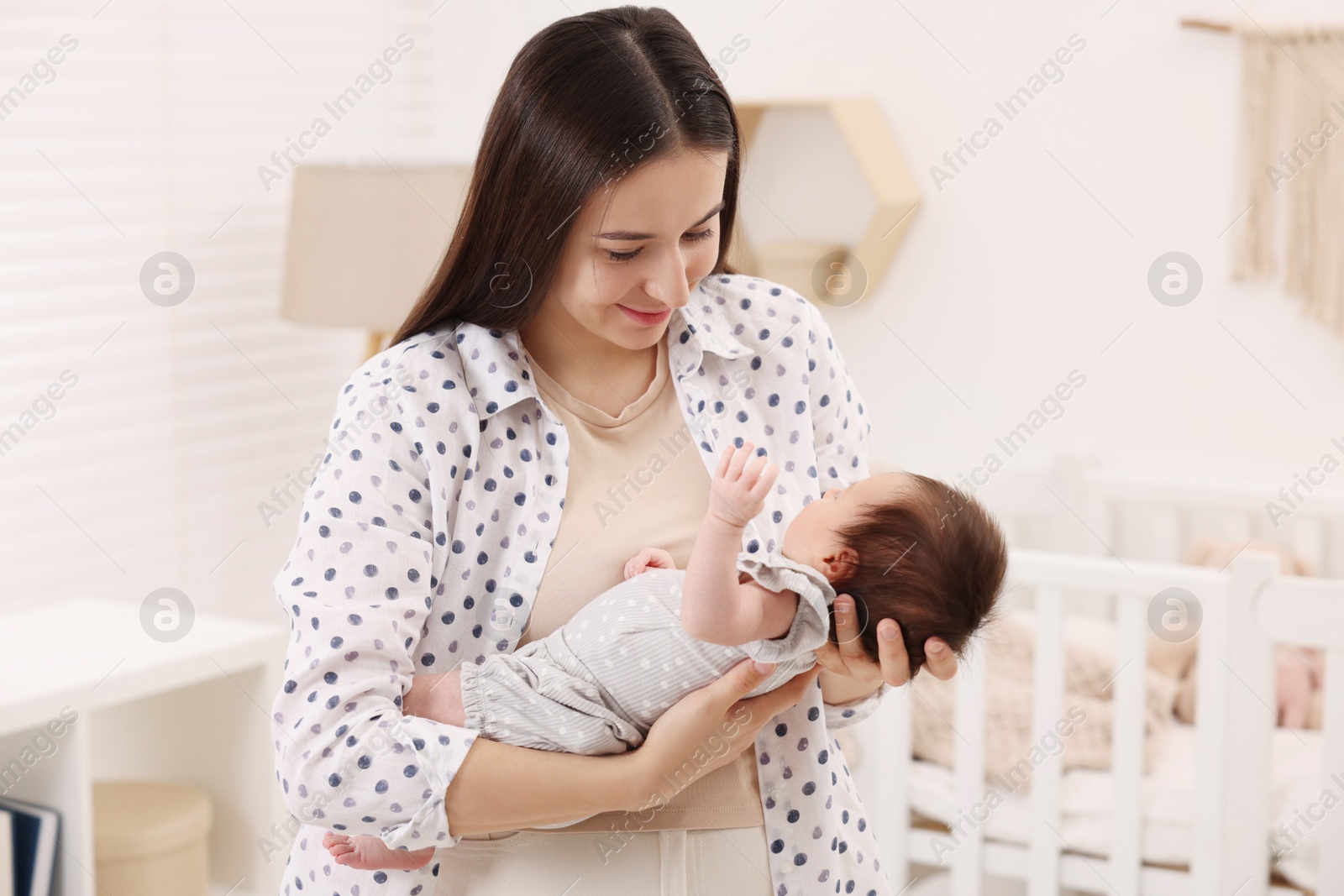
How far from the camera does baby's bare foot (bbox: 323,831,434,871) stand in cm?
100

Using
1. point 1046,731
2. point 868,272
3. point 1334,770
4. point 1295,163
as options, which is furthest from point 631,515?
point 1295,163

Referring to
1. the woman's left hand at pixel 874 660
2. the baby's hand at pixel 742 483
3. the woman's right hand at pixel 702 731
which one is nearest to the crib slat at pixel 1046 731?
the woman's left hand at pixel 874 660

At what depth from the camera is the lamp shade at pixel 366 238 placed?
2.13 metres

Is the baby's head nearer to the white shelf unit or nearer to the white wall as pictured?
the white shelf unit

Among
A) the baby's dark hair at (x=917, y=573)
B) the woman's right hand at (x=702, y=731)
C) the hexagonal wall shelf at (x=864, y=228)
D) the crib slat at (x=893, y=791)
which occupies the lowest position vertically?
the crib slat at (x=893, y=791)

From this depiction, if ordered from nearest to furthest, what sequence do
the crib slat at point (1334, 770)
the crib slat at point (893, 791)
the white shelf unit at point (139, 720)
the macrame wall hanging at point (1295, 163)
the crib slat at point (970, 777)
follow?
the white shelf unit at point (139, 720), the crib slat at point (1334, 770), the crib slat at point (970, 777), the crib slat at point (893, 791), the macrame wall hanging at point (1295, 163)

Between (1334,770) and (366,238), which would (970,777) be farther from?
(366,238)

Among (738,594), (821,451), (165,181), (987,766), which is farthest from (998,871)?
(165,181)

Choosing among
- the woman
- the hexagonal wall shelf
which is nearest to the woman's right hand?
the woman

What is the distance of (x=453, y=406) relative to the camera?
103 centimetres

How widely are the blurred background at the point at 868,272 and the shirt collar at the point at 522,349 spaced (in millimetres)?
1065

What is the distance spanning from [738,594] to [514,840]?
0.29 metres

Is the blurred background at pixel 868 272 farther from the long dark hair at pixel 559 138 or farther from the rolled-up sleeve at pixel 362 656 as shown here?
the rolled-up sleeve at pixel 362 656

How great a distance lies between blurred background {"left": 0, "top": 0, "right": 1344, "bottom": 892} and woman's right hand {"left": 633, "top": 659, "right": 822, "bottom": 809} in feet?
4.44
